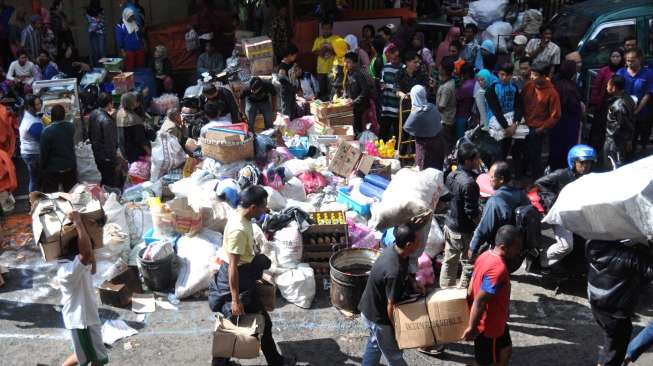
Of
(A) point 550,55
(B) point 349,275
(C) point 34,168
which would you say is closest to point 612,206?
(B) point 349,275

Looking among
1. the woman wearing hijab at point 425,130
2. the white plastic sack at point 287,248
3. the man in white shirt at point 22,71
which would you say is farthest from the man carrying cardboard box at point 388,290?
the man in white shirt at point 22,71

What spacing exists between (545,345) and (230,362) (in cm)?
293

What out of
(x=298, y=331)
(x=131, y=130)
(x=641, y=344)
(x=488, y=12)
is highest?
(x=488, y=12)

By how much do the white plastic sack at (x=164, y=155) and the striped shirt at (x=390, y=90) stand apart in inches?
130

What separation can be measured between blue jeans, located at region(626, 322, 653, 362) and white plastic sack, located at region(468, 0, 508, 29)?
10.2m

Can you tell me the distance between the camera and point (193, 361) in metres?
6.29

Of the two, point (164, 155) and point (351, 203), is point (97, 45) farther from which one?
point (351, 203)

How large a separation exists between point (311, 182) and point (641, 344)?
Answer: 185 inches

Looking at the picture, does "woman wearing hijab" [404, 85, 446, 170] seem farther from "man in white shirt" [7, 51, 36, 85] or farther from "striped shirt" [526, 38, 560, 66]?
"man in white shirt" [7, 51, 36, 85]

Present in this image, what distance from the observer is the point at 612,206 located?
554cm

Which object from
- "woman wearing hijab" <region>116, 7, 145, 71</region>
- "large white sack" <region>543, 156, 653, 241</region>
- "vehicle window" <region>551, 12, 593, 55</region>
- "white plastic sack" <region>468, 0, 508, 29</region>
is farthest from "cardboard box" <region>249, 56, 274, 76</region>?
"large white sack" <region>543, 156, 653, 241</region>

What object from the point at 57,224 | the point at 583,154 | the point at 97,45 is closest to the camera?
the point at 57,224

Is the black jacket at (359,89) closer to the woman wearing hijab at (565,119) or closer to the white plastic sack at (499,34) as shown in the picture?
the woman wearing hijab at (565,119)

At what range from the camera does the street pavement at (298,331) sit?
633 centimetres
